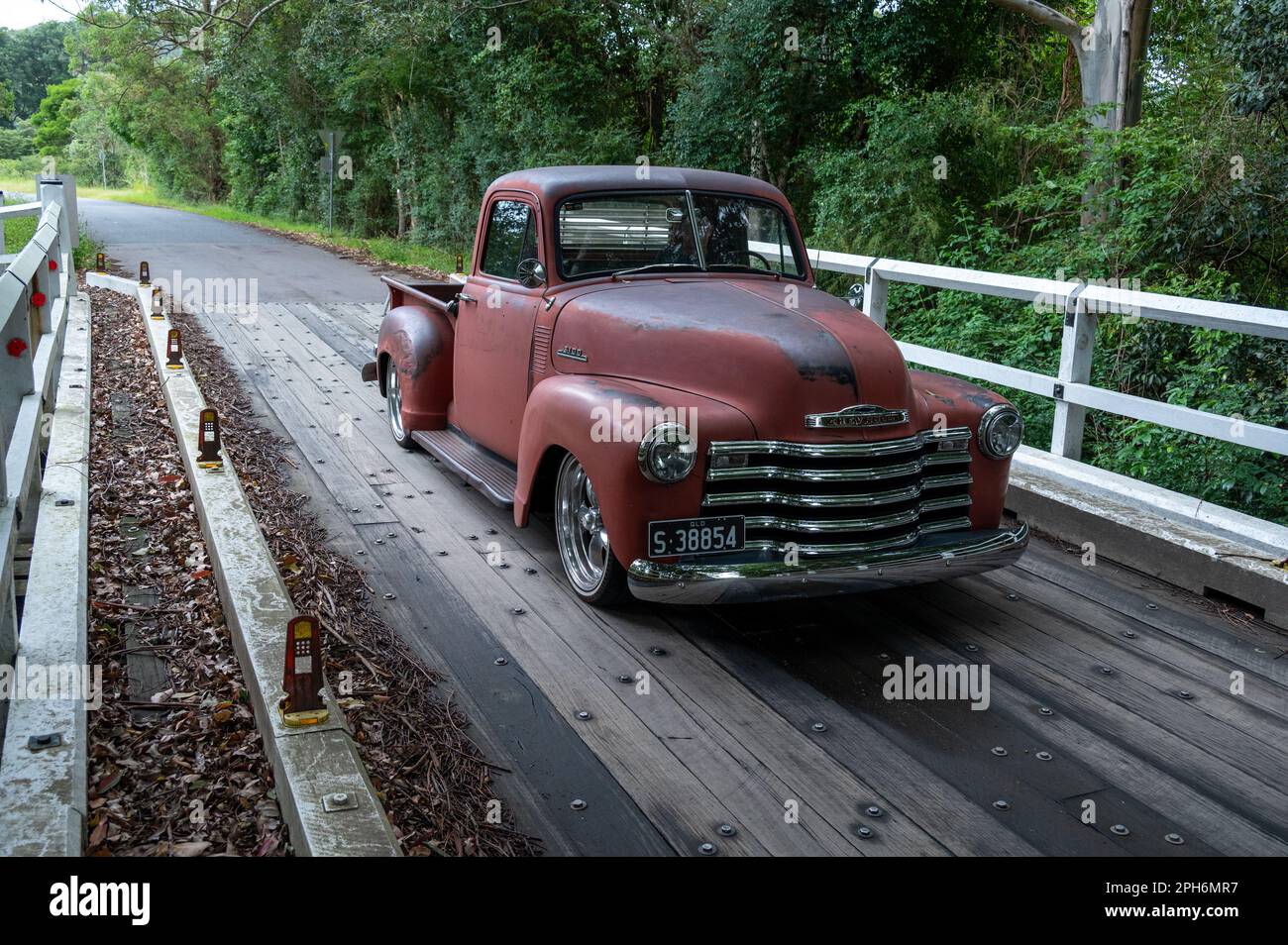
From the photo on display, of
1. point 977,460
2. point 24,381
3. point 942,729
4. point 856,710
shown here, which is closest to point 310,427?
point 24,381

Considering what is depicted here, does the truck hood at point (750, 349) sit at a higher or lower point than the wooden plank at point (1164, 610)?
higher

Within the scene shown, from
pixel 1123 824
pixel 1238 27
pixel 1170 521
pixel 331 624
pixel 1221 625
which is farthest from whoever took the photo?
pixel 1238 27

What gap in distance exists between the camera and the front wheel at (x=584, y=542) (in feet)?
16.3

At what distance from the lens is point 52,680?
3771mm

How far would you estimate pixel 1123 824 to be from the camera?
135 inches

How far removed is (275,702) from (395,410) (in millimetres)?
4622

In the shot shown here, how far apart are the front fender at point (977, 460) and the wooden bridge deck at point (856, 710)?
1.48ft

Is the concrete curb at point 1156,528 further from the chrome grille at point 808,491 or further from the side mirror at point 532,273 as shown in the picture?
the side mirror at point 532,273

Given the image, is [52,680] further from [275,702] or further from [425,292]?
[425,292]

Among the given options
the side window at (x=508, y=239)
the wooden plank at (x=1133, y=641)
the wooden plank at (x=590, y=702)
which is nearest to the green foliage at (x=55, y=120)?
the side window at (x=508, y=239)
